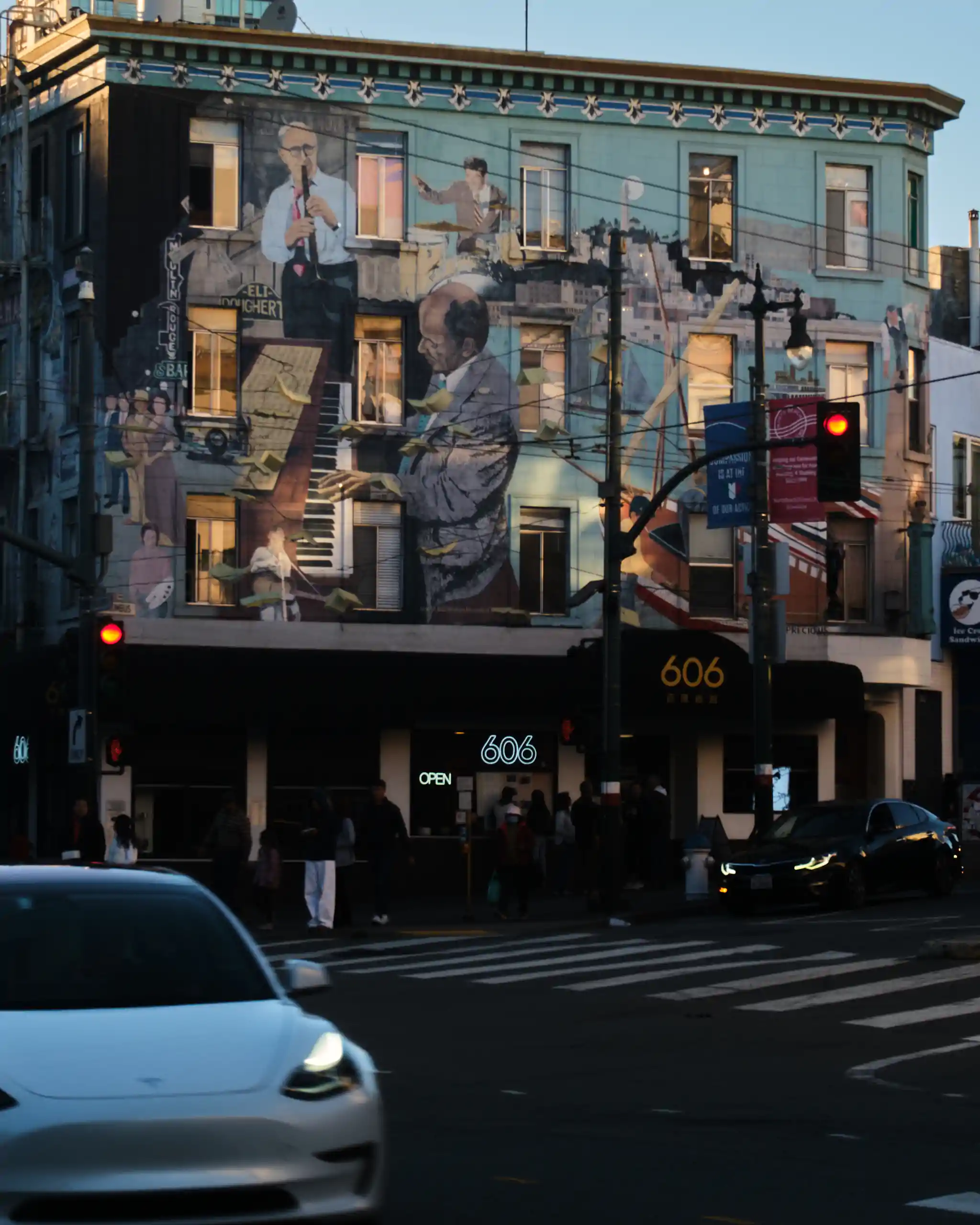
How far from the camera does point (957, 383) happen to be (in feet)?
154

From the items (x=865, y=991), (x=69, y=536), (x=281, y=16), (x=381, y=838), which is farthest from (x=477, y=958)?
(x=281, y=16)

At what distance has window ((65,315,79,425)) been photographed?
39375 mm

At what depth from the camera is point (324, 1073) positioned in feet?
25.6

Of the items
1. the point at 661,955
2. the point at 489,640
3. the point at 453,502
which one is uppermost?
the point at 453,502

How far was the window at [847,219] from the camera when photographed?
42.8 m

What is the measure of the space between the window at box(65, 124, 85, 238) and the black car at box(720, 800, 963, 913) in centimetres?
1688

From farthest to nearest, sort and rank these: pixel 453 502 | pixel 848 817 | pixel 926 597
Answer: pixel 926 597 < pixel 453 502 < pixel 848 817

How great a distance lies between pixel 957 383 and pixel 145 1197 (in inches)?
1645

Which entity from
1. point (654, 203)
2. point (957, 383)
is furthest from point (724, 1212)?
point (957, 383)

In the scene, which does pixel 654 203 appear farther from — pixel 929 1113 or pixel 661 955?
pixel 929 1113

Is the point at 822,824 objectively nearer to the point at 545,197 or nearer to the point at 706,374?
the point at 706,374

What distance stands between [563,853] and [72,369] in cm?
1244

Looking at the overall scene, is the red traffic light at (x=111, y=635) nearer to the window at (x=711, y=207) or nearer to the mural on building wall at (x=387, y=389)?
the mural on building wall at (x=387, y=389)

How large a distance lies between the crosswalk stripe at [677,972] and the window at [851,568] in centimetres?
1872
